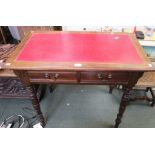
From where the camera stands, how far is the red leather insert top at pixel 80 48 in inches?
41.7

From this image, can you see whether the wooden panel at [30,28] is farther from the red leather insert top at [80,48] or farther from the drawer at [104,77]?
the drawer at [104,77]

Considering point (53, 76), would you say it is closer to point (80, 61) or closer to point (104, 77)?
point (80, 61)

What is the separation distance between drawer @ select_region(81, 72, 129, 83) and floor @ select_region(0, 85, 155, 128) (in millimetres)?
688

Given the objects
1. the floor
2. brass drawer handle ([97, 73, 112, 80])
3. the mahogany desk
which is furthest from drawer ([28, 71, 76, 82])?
the floor

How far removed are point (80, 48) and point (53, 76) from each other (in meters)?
0.31

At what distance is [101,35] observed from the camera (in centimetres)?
133

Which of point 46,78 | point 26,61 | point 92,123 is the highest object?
point 26,61

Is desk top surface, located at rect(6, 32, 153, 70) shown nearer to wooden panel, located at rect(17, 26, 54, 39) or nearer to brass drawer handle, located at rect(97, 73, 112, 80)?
brass drawer handle, located at rect(97, 73, 112, 80)

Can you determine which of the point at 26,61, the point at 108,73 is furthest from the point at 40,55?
the point at 108,73

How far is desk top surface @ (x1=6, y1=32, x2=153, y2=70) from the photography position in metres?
1.02

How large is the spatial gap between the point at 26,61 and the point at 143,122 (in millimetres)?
1349

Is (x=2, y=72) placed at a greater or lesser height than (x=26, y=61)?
lesser

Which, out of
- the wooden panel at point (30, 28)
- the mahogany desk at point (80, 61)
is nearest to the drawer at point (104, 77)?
the mahogany desk at point (80, 61)
